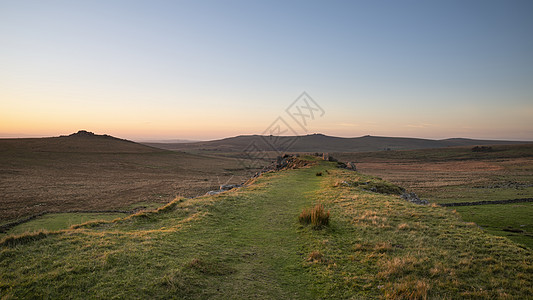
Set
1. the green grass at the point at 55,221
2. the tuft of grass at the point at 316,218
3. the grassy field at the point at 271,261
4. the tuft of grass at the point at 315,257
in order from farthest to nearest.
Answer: the green grass at the point at 55,221, the tuft of grass at the point at 316,218, the tuft of grass at the point at 315,257, the grassy field at the point at 271,261

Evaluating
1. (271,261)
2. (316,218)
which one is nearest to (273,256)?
(271,261)

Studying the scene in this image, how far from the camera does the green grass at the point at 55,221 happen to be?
14432mm

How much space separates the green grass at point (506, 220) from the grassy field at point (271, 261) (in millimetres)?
3068

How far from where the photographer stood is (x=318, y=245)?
27.1 feet

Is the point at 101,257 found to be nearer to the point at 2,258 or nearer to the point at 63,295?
the point at 63,295

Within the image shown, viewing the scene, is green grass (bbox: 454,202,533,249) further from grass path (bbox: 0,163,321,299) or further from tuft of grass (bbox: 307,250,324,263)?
grass path (bbox: 0,163,321,299)

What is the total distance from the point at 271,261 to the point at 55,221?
17.0 meters

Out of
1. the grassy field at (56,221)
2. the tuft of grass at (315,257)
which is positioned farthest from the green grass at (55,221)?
the tuft of grass at (315,257)

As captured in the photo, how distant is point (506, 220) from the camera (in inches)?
521

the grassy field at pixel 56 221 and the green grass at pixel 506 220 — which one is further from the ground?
the green grass at pixel 506 220

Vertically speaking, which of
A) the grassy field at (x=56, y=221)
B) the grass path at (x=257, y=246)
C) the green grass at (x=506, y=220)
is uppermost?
the grass path at (x=257, y=246)

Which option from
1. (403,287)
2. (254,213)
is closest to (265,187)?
(254,213)

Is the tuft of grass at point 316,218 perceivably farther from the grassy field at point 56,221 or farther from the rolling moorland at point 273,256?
the grassy field at point 56,221

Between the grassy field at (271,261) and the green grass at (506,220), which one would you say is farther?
the green grass at (506,220)
